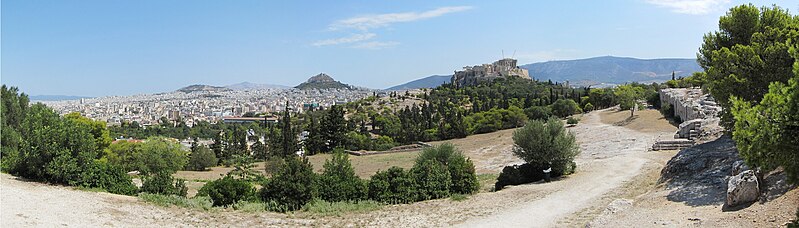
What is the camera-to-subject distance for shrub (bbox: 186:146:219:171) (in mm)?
43519

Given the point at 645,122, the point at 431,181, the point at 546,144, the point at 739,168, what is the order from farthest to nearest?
1. the point at 645,122
2. the point at 546,144
3. the point at 431,181
4. the point at 739,168

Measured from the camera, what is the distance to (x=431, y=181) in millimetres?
17188

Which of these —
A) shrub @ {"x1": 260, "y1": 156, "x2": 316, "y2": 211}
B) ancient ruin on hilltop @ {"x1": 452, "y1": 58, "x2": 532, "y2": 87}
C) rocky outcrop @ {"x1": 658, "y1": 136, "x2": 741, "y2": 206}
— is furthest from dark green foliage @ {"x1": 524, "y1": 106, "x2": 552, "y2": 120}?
ancient ruin on hilltop @ {"x1": 452, "y1": 58, "x2": 532, "y2": 87}

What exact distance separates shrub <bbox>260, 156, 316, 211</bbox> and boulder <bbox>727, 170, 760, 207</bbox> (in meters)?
10.5

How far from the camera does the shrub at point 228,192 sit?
1584cm

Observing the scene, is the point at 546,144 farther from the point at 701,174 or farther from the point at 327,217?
the point at 327,217

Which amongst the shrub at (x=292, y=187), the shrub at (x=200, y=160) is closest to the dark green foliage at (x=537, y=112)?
the shrub at (x=200, y=160)

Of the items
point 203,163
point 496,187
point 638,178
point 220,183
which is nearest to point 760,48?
point 638,178

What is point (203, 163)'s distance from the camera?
4412 cm

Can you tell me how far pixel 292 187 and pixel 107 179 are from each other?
571 centimetres

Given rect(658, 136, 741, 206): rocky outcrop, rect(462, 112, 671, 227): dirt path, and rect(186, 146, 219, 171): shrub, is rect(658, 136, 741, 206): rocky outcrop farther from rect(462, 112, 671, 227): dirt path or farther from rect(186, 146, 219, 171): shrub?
rect(186, 146, 219, 171): shrub

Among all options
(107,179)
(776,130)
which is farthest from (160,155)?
(776,130)

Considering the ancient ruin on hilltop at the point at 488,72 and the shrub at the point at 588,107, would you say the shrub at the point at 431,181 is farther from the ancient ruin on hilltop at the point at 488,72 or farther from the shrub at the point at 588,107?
the ancient ruin on hilltop at the point at 488,72

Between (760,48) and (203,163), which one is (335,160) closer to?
(760,48)
